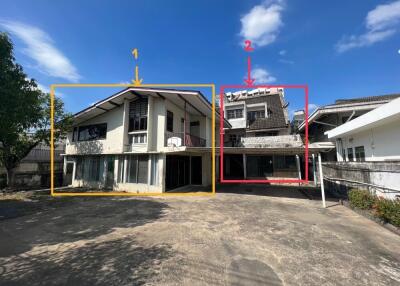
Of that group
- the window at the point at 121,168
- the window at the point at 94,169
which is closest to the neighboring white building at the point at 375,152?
the window at the point at 121,168

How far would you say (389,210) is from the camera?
6.32 meters

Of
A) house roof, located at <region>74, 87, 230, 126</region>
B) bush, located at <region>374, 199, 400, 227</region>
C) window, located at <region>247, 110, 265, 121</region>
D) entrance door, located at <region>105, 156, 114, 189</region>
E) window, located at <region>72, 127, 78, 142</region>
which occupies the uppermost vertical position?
window, located at <region>247, 110, 265, 121</region>

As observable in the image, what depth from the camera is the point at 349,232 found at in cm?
605

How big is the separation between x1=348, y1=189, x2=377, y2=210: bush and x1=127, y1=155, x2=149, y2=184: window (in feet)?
35.5

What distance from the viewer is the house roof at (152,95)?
12.4 meters

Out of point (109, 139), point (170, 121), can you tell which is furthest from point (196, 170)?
point (109, 139)

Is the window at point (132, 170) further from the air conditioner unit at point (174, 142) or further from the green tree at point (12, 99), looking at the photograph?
the green tree at point (12, 99)

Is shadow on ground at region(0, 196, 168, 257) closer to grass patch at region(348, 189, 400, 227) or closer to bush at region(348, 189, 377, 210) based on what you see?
grass patch at region(348, 189, 400, 227)

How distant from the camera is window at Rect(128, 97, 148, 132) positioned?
44.3ft

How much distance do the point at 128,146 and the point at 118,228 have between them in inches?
321

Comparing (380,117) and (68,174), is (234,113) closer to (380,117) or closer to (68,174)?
(380,117)

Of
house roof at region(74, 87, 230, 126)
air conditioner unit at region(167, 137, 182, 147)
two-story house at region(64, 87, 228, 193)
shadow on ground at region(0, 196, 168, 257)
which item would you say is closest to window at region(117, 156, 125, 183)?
two-story house at region(64, 87, 228, 193)

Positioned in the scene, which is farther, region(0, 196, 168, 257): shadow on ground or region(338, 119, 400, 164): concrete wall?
region(338, 119, 400, 164): concrete wall

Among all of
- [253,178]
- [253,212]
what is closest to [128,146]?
[253,212]
